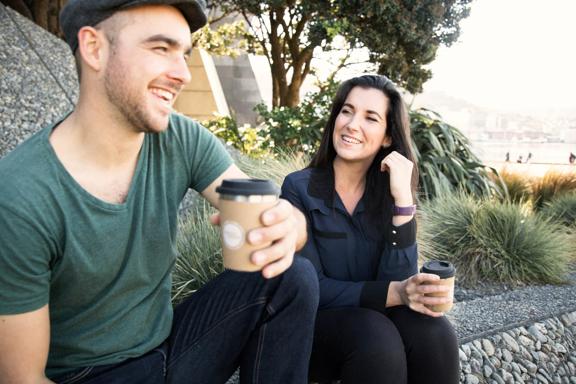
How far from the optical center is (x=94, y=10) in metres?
1.59

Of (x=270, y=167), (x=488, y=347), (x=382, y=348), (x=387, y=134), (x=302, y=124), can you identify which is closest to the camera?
(x=382, y=348)

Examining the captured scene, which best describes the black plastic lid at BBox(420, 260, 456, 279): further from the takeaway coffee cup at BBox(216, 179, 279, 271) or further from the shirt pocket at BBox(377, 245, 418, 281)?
Result: the takeaway coffee cup at BBox(216, 179, 279, 271)

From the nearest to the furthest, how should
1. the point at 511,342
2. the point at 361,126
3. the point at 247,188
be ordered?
the point at 247,188 < the point at 361,126 < the point at 511,342

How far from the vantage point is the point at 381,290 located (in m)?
2.24

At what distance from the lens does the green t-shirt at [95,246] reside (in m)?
1.38

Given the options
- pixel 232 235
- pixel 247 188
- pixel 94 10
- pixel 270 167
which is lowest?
pixel 270 167

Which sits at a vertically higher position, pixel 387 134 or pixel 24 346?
pixel 387 134

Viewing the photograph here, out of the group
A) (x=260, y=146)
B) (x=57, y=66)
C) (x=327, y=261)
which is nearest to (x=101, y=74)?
(x=327, y=261)

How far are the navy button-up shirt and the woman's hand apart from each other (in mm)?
123

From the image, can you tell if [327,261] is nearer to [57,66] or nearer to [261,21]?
[57,66]

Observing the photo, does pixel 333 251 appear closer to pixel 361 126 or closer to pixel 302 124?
pixel 361 126

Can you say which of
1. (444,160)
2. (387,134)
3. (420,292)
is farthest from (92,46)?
(444,160)

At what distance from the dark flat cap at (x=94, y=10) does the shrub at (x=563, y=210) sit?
574 cm

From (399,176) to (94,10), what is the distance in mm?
1438
